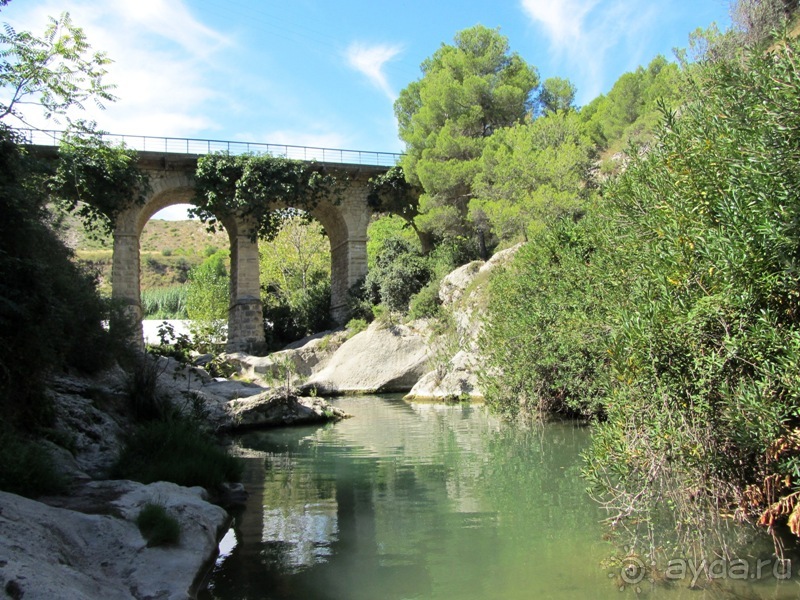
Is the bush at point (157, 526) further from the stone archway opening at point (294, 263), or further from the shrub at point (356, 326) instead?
the stone archway opening at point (294, 263)

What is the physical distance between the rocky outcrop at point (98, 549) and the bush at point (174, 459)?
1.01m

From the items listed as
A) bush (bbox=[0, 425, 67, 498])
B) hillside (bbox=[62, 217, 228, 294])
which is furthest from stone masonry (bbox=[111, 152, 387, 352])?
hillside (bbox=[62, 217, 228, 294])

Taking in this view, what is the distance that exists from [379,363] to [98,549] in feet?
53.1

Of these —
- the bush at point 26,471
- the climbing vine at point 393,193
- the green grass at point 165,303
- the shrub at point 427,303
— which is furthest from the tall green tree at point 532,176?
the green grass at point 165,303

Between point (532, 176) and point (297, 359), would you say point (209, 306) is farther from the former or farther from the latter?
point (532, 176)

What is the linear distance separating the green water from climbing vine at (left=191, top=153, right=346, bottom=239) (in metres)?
15.5

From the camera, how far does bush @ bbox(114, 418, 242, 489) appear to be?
6.03 metres

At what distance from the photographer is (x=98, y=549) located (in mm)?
3875

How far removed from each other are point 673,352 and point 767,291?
80 cm

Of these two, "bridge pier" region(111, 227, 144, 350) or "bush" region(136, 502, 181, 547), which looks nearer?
"bush" region(136, 502, 181, 547)

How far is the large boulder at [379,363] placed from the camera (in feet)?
64.2

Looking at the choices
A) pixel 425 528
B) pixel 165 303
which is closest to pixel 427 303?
pixel 425 528

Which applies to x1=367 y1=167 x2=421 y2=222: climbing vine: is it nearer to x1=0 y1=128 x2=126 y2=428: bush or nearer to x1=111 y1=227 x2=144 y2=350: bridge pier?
x1=111 y1=227 x2=144 y2=350: bridge pier

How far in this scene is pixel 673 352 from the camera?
14.4 ft
